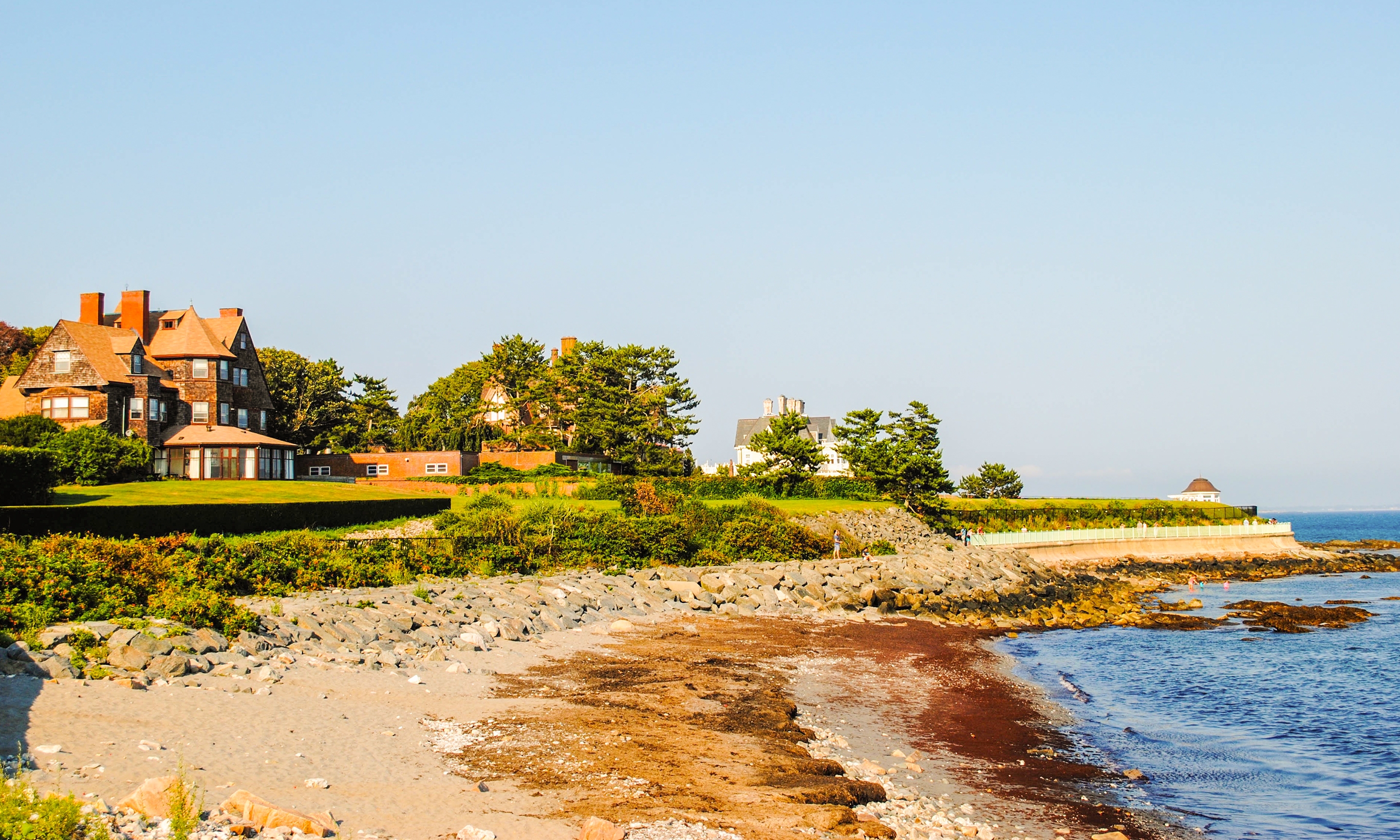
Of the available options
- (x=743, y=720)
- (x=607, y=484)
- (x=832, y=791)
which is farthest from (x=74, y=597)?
(x=607, y=484)

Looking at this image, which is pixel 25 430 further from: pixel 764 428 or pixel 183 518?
pixel 764 428

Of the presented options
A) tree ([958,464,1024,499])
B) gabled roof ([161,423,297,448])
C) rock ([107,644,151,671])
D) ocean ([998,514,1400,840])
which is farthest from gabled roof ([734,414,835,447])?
rock ([107,644,151,671])

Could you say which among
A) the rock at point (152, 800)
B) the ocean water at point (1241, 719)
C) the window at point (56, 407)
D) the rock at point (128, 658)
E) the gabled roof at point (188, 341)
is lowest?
the ocean water at point (1241, 719)

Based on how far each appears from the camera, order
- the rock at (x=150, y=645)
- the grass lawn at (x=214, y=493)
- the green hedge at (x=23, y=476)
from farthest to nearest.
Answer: the grass lawn at (x=214, y=493)
the green hedge at (x=23, y=476)
the rock at (x=150, y=645)

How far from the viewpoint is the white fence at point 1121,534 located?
61.0m

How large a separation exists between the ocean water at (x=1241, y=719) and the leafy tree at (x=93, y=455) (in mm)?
44628

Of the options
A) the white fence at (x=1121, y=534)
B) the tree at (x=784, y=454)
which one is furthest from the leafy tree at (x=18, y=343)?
the white fence at (x=1121, y=534)

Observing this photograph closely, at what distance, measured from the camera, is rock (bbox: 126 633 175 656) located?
14.2 meters

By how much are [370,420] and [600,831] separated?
281 ft

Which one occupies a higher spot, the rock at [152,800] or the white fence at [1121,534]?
the rock at [152,800]

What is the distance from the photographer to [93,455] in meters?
50.8

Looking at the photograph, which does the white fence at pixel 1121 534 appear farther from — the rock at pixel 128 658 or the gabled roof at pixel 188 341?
the rock at pixel 128 658

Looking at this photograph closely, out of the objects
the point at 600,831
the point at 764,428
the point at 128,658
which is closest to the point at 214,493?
the point at 128,658

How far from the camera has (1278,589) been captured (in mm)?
54250
